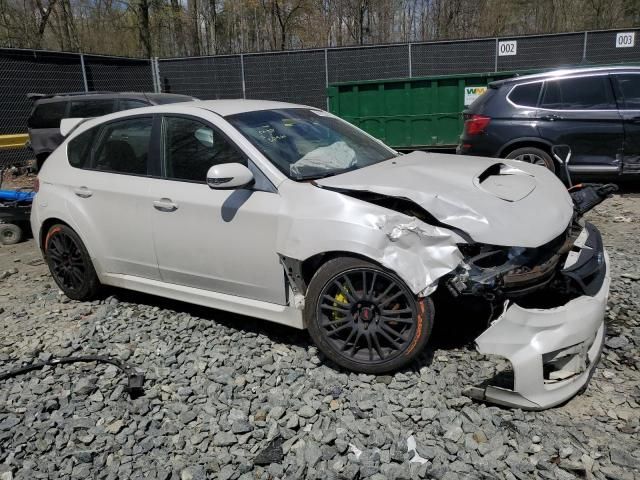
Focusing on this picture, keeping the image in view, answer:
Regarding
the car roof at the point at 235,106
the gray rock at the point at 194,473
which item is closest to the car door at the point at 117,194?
the car roof at the point at 235,106

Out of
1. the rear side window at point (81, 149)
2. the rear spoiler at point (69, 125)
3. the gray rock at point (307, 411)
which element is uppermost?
the rear spoiler at point (69, 125)

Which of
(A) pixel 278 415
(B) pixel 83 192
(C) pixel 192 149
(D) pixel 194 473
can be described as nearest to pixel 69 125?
(B) pixel 83 192

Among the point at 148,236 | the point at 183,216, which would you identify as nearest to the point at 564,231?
the point at 183,216

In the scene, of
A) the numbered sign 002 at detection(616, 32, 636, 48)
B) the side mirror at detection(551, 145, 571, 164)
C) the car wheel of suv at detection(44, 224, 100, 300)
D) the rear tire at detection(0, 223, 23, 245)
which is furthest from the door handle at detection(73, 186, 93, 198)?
the numbered sign 002 at detection(616, 32, 636, 48)

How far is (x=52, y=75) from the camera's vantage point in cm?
1452

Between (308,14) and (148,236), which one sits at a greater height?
(308,14)

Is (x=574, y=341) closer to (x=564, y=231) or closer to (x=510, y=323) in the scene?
(x=510, y=323)

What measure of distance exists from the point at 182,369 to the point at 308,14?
26597 millimetres

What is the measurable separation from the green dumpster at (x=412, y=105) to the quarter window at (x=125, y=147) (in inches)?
322

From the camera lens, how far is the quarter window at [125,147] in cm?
428

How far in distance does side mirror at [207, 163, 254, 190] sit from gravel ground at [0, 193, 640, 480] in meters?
1.17

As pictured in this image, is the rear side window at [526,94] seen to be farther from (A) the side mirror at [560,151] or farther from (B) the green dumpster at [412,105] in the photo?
(B) the green dumpster at [412,105]

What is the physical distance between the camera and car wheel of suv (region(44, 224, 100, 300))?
4680 millimetres

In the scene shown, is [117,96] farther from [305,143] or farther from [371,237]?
[371,237]
